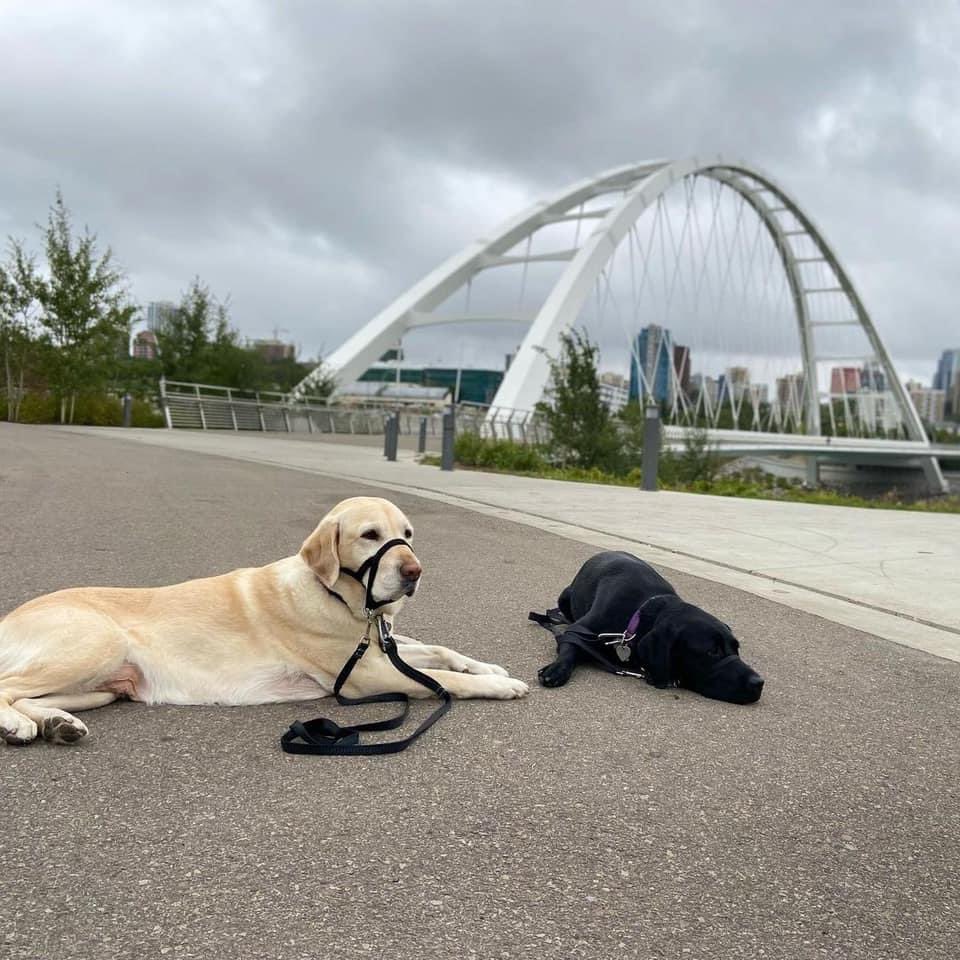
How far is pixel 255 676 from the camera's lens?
117 inches

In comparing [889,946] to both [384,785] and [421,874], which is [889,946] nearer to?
[421,874]

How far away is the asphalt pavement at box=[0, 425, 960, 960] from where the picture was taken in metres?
1.74

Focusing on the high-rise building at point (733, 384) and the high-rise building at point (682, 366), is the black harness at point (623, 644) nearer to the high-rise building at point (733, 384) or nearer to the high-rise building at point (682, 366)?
the high-rise building at point (682, 366)

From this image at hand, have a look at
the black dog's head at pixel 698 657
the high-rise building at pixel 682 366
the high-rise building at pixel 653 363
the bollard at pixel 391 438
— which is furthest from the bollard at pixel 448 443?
the high-rise building at pixel 682 366

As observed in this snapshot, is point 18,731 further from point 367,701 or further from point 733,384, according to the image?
point 733,384

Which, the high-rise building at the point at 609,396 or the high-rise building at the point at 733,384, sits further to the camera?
the high-rise building at the point at 733,384

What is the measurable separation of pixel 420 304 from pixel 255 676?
38.0m

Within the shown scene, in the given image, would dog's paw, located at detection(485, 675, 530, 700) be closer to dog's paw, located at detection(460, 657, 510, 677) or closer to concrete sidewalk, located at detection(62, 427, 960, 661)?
dog's paw, located at detection(460, 657, 510, 677)

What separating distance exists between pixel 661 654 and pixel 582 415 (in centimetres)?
1561

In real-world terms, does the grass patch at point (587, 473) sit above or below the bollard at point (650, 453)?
below

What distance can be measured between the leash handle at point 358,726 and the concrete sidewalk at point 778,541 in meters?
2.56

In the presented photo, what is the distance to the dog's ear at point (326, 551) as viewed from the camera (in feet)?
9.55

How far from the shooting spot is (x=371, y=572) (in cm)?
288

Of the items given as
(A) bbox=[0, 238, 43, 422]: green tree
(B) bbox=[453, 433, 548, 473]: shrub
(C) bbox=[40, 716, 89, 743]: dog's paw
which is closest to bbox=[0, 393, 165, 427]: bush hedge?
(A) bbox=[0, 238, 43, 422]: green tree
